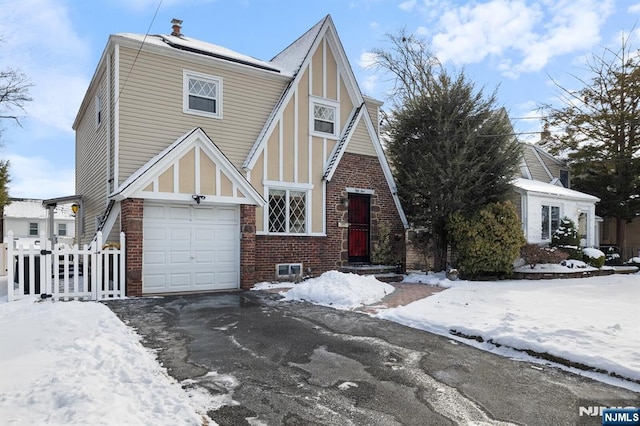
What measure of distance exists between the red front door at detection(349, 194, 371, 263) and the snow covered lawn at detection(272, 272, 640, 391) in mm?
2717

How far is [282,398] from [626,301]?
927 centimetres

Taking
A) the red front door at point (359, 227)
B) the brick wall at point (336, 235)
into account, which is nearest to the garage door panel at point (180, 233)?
the brick wall at point (336, 235)

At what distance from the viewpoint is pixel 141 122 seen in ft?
36.0

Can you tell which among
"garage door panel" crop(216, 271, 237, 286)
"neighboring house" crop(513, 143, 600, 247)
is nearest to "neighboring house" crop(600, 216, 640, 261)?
"neighboring house" crop(513, 143, 600, 247)

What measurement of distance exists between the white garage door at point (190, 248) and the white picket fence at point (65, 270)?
0.70 metres

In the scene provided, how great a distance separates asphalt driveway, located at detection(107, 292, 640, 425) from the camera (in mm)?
3514

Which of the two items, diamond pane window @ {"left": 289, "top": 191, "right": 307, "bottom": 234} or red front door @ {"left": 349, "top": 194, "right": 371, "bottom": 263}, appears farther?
red front door @ {"left": 349, "top": 194, "right": 371, "bottom": 263}

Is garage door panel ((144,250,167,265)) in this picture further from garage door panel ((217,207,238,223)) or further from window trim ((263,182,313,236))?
window trim ((263,182,313,236))

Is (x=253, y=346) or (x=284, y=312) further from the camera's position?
(x=284, y=312)

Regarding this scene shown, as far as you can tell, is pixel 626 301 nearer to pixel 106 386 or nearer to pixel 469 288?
pixel 469 288

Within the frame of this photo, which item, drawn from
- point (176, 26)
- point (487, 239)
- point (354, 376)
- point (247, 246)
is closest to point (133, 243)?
point (247, 246)

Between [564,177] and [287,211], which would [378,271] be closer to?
[287,211]

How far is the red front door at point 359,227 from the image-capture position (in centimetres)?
1410

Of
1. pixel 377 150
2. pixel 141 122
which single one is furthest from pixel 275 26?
pixel 377 150
